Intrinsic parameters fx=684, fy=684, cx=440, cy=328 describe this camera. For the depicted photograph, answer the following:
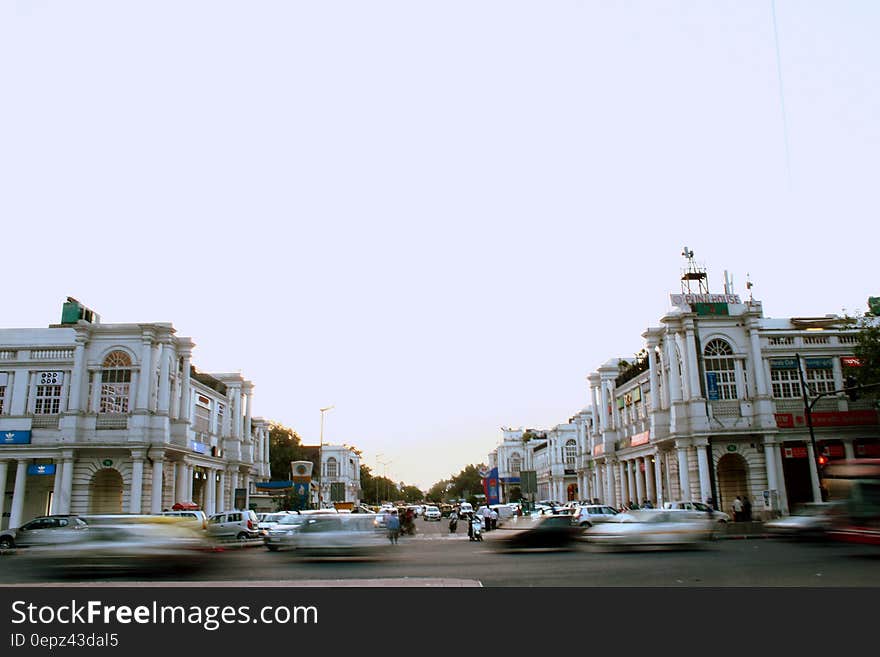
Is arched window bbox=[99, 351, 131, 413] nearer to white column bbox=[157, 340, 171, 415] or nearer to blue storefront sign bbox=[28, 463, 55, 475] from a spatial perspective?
white column bbox=[157, 340, 171, 415]

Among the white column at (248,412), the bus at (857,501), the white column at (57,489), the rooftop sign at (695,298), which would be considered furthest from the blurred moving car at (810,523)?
the white column at (248,412)

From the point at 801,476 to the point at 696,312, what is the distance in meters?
12.6

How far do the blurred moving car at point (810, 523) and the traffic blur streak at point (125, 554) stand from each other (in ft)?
57.0

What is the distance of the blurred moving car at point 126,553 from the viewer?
14453mm

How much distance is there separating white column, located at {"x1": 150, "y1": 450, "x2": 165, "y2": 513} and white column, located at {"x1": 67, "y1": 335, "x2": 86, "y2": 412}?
18.3 feet

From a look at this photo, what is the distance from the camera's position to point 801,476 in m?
44.6

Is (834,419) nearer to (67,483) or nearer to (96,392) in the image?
(96,392)

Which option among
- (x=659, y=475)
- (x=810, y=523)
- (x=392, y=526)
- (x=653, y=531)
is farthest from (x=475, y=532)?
(x=659, y=475)

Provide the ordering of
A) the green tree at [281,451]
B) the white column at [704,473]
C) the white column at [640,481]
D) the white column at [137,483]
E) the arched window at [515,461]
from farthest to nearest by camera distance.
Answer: the arched window at [515,461] → the green tree at [281,451] → the white column at [640,481] → the white column at [704,473] → the white column at [137,483]

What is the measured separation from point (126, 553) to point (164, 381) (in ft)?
104

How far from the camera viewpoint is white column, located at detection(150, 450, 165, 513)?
137 ft

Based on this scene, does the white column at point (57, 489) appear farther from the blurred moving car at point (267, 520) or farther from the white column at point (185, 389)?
the blurred moving car at point (267, 520)

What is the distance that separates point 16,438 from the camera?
137ft

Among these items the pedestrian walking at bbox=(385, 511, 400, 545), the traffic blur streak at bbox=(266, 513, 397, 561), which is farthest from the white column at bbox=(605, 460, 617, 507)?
the traffic blur streak at bbox=(266, 513, 397, 561)
